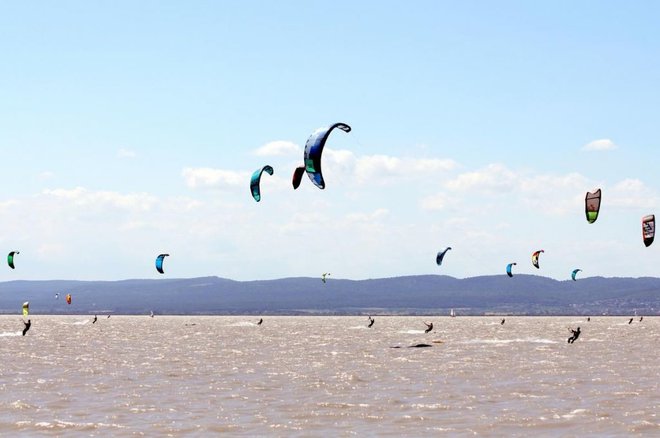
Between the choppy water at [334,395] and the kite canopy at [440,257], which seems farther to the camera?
the kite canopy at [440,257]

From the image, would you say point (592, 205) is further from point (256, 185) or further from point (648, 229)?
point (256, 185)

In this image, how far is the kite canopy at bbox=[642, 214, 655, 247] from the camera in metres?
48.0

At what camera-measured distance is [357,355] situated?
47344 millimetres

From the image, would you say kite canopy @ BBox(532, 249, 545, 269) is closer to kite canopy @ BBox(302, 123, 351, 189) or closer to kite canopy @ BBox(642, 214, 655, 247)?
kite canopy @ BBox(642, 214, 655, 247)

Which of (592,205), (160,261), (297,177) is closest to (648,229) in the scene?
(592,205)

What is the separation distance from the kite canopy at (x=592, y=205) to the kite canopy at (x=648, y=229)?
2.33 metres

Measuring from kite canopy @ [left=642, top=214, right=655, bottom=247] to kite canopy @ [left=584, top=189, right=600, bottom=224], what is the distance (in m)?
2.33

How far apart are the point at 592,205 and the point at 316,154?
20408 mm

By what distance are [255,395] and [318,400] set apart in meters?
2.24

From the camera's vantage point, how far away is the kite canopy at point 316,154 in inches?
1344

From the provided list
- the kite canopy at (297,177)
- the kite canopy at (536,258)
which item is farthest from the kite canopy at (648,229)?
the kite canopy at (536,258)

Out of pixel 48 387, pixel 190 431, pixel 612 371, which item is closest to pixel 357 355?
pixel 612 371

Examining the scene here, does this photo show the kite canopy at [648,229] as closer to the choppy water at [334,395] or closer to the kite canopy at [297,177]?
the choppy water at [334,395]

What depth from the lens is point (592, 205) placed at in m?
49.7
